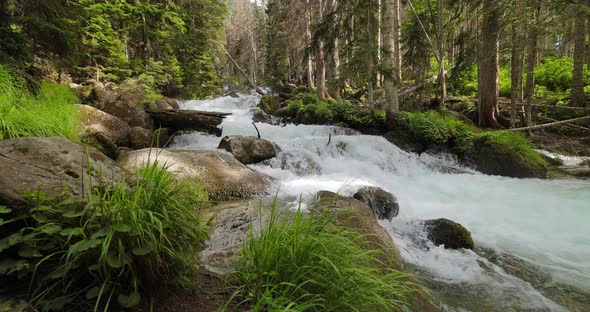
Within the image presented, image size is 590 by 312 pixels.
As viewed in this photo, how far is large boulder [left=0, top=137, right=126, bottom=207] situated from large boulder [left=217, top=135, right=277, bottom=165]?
17.0 feet

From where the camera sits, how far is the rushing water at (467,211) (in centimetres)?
347

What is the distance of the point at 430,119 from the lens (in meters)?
10.8

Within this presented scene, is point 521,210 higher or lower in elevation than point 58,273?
lower

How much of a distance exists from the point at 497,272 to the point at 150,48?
18.8 meters

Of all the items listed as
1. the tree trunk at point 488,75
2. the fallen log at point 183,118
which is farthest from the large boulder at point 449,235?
the tree trunk at point 488,75

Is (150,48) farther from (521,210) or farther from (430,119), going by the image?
(521,210)

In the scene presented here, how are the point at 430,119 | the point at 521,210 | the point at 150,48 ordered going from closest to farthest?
the point at 521,210
the point at 430,119
the point at 150,48

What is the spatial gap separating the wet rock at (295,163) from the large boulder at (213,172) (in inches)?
70.9

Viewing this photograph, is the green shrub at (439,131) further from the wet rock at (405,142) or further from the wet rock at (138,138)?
the wet rock at (138,138)

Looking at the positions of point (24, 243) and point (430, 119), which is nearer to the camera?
point (24, 243)

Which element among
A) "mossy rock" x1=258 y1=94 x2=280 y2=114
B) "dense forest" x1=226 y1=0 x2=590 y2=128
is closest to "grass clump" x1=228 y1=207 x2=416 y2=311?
"dense forest" x1=226 y1=0 x2=590 y2=128

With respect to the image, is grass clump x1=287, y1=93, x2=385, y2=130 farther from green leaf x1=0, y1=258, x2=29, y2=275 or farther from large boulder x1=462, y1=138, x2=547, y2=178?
green leaf x1=0, y1=258, x2=29, y2=275

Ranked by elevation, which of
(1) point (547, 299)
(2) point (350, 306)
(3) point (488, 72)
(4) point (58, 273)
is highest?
(3) point (488, 72)

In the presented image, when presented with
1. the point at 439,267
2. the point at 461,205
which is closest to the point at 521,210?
the point at 461,205
